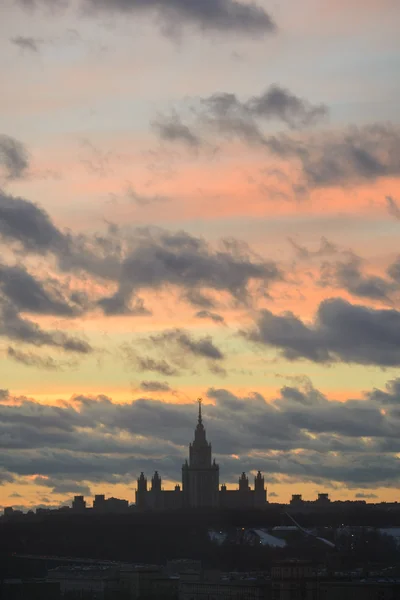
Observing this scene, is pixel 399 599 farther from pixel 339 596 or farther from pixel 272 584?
pixel 272 584

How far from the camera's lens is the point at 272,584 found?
19850 cm

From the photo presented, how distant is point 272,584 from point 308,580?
377cm

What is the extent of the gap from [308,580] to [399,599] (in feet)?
55.2

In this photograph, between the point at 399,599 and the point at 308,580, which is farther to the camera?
the point at 308,580

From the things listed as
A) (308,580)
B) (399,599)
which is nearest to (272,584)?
(308,580)

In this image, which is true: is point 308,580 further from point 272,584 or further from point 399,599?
point 399,599

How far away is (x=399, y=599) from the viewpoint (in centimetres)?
18312

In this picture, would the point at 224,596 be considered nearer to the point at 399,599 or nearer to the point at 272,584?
the point at 272,584

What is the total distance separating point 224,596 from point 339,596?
53.9 ft

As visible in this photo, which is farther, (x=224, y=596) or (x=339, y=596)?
(x=224, y=596)

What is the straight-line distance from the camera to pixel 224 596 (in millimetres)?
198625

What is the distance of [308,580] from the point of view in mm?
198000

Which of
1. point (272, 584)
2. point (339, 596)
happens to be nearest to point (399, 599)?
point (339, 596)

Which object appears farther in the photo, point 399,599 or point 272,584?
point 272,584
